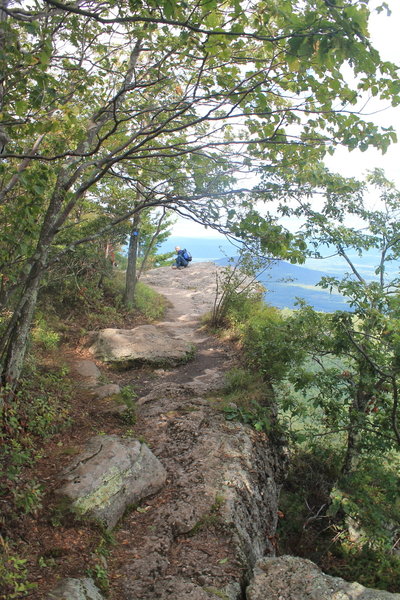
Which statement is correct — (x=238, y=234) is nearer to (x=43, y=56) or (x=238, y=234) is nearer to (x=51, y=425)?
(x=43, y=56)

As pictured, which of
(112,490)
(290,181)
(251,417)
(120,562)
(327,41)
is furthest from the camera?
(251,417)

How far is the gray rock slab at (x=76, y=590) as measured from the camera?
9.80 feet

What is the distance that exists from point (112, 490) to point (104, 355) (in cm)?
480

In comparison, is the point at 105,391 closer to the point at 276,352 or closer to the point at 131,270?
the point at 276,352

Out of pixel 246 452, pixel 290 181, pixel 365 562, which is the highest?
pixel 290 181

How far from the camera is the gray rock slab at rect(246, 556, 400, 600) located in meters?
3.53

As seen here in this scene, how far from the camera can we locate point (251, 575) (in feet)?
13.0

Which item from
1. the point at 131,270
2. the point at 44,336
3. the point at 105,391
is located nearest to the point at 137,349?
the point at 44,336

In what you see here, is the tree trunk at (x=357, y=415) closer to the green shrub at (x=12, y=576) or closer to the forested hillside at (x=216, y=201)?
the forested hillside at (x=216, y=201)

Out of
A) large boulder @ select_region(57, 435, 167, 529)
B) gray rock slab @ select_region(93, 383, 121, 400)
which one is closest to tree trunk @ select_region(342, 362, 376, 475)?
large boulder @ select_region(57, 435, 167, 529)

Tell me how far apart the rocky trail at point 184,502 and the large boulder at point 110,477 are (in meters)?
0.01

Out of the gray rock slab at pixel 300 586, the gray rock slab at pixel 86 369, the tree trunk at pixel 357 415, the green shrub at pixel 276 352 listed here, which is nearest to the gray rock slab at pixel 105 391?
the gray rock slab at pixel 86 369

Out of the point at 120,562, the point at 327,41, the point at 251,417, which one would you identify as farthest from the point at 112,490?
the point at 327,41

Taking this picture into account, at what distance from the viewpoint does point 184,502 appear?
4.64 meters
